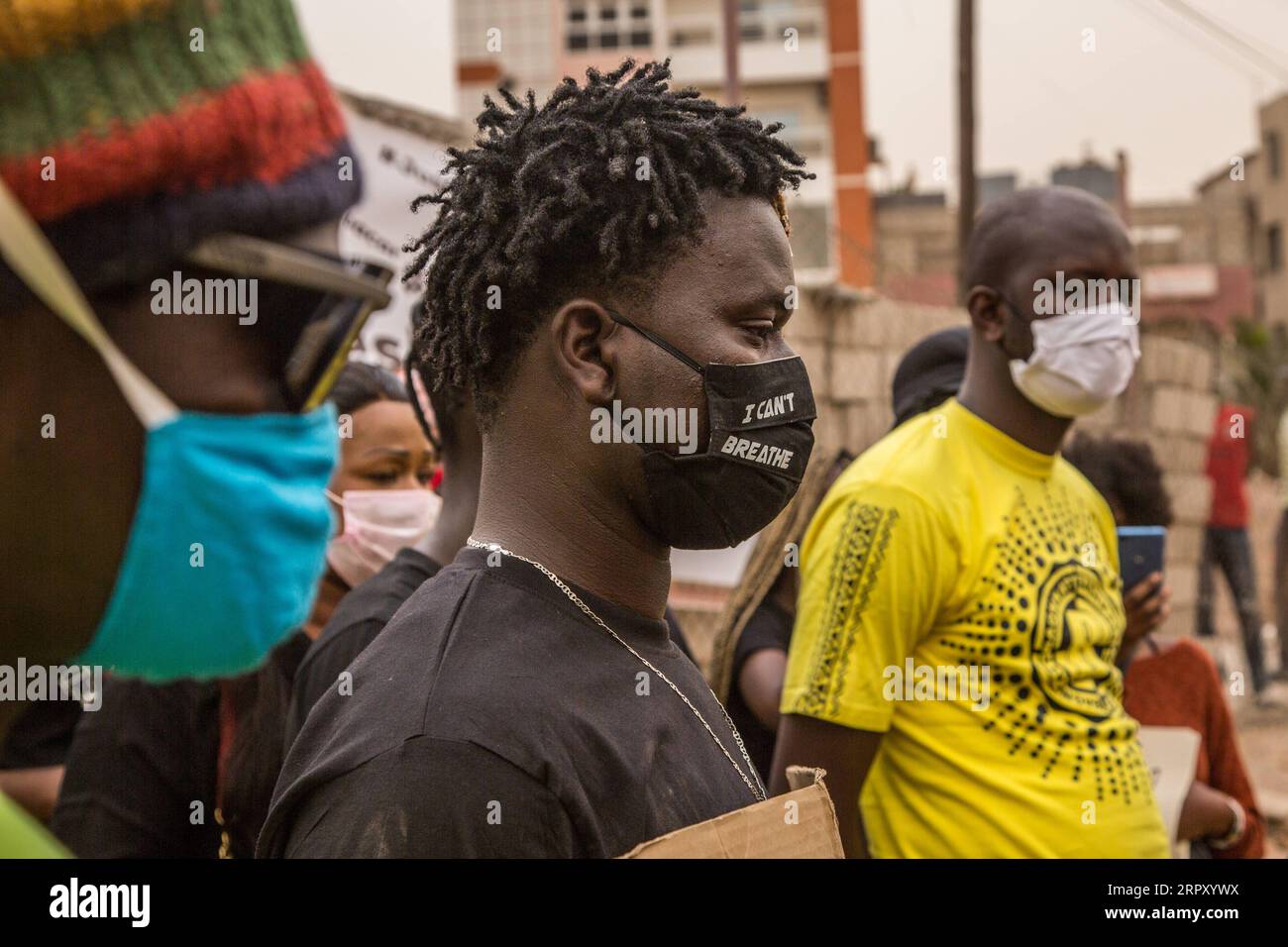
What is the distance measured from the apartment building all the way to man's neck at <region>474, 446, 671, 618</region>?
1159 inches

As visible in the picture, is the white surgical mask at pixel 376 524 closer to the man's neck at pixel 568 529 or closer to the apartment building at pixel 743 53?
the man's neck at pixel 568 529

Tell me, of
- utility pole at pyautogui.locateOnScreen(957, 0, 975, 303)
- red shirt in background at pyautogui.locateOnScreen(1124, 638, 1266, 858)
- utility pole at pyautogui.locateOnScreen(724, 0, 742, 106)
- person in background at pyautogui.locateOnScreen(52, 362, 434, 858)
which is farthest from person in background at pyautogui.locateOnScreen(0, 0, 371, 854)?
utility pole at pyautogui.locateOnScreen(724, 0, 742, 106)

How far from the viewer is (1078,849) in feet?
9.43

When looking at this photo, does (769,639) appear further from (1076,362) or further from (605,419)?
(605,419)

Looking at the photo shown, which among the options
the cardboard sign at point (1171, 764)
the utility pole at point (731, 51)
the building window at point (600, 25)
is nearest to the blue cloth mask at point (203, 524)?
the cardboard sign at point (1171, 764)

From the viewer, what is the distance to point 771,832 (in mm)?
1691

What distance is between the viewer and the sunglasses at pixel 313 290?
1.30 m

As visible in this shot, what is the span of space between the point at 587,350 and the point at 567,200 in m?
0.19

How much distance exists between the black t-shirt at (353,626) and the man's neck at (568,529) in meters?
0.81

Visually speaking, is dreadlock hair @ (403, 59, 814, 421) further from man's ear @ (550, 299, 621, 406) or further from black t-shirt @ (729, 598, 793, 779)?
black t-shirt @ (729, 598, 793, 779)

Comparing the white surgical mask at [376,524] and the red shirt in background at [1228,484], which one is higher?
the white surgical mask at [376,524]

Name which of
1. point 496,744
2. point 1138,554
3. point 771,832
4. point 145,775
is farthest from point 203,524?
point 1138,554

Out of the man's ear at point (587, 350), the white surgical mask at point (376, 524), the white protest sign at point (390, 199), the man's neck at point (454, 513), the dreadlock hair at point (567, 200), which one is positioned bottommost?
the white surgical mask at point (376, 524)
